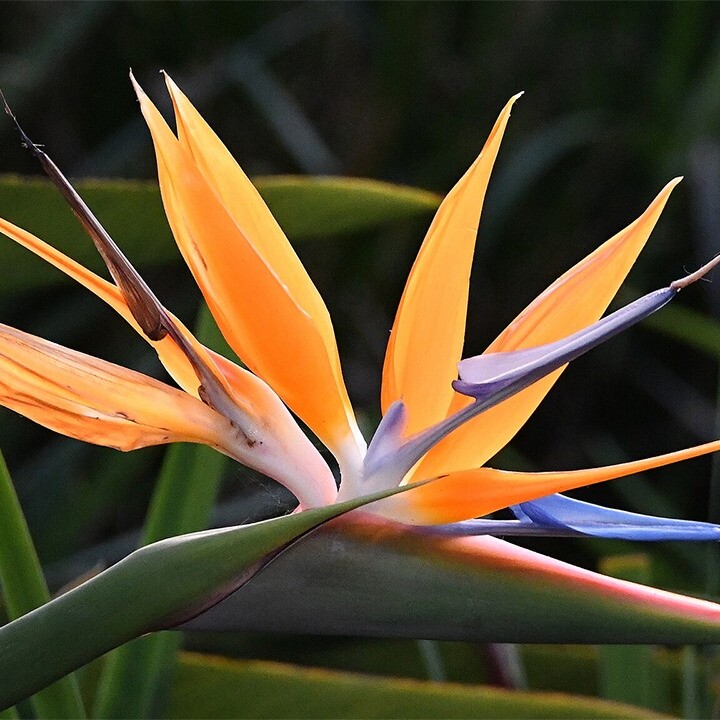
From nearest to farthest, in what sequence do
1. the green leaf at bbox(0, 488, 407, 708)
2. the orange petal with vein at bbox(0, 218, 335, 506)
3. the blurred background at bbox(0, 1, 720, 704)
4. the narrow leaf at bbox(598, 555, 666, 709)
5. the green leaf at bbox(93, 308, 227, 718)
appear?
the green leaf at bbox(0, 488, 407, 708)
the orange petal with vein at bbox(0, 218, 335, 506)
the green leaf at bbox(93, 308, 227, 718)
the narrow leaf at bbox(598, 555, 666, 709)
the blurred background at bbox(0, 1, 720, 704)

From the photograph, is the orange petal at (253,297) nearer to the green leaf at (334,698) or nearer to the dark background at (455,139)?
the green leaf at (334,698)

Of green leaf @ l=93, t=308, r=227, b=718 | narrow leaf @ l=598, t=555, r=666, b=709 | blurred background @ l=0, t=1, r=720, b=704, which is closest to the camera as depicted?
green leaf @ l=93, t=308, r=227, b=718

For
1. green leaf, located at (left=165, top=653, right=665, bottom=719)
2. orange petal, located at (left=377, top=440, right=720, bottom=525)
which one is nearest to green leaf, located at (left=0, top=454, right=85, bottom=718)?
orange petal, located at (left=377, top=440, right=720, bottom=525)

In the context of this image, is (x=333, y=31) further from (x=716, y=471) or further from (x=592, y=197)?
(x=716, y=471)

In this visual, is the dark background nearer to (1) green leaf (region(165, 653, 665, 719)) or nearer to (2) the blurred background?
(2) the blurred background

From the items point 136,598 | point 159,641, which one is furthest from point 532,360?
point 159,641

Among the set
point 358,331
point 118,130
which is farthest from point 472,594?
point 118,130
